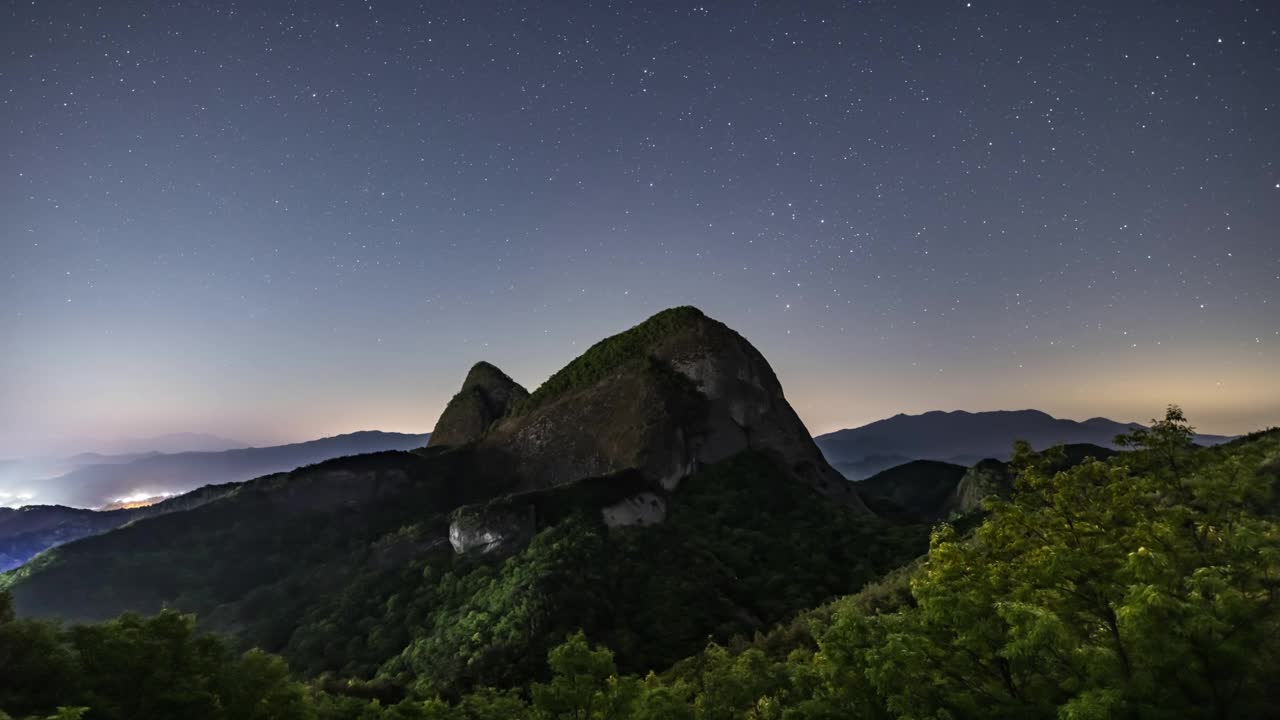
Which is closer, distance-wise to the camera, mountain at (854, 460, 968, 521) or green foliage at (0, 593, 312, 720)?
green foliage at (0, 593, 312, 720)

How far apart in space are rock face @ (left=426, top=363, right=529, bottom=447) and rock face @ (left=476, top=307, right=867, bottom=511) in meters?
27.3

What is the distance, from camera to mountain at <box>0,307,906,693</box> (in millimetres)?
59625

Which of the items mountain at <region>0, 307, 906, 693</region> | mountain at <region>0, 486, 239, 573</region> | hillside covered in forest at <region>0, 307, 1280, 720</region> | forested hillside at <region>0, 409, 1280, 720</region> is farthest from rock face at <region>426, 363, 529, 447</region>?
forested hillside at <region>0, 409, 1280, 720</region>

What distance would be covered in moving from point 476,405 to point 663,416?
2476 inches

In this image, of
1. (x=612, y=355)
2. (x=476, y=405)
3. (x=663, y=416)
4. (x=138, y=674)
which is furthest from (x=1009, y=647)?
(x=476, y=405)

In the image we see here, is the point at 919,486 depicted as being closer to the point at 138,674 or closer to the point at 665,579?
the point at 665,579

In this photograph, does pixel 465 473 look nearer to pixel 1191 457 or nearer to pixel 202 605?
pixel 202 605

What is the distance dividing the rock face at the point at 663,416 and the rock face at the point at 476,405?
1075 inches

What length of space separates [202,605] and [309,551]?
13318 millimetres

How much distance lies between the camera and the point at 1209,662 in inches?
468

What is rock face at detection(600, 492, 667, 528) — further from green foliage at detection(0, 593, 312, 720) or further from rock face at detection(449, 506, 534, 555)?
green foliage at detection(0, 593, 312, 720)

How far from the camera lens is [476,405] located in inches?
5566

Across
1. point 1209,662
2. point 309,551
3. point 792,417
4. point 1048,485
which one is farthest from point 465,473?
point 1209,662

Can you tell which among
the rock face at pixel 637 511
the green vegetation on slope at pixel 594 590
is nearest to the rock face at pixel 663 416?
the rock face at pixel 637 511
